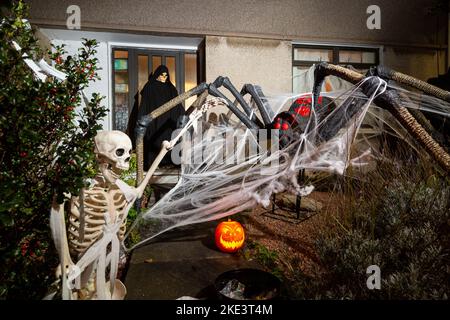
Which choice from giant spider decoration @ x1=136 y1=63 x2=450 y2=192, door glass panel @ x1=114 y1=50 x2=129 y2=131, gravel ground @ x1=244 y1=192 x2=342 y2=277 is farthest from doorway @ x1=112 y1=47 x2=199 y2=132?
gravel ground @ x1=244 y1=192 x2=342 y2=277

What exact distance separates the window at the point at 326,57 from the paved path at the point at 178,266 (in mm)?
5591

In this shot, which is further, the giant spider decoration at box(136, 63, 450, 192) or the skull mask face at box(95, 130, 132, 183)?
the giant spider decoration at box(136, 63, 450, 192)

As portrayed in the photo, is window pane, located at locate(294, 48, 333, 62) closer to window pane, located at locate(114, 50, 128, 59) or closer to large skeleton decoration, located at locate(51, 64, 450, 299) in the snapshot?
window pane, located at locate(114, 50, 128, 59)

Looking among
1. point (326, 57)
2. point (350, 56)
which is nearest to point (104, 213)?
point (326, 57)

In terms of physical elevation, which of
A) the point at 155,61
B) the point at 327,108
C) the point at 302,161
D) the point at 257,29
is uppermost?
the point at 257,29

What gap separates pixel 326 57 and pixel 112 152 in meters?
7.83

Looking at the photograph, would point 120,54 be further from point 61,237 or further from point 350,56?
point 61,237

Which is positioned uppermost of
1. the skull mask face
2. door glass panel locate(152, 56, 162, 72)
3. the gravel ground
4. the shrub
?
door glass panel locate(152, 56, 162, 72)

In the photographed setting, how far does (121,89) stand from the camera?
8.30m

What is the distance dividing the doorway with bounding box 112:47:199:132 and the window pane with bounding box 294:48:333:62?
2.87 metres

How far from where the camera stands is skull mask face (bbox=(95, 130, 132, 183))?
2.09 m

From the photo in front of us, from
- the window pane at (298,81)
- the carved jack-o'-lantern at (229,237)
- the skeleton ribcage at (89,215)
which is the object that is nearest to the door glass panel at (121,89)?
the window pane at (298,81)

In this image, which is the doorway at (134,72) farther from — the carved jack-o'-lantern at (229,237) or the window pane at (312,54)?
the carved jack-o'-lantern at (229,237)

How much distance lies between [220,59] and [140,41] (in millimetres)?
2249
